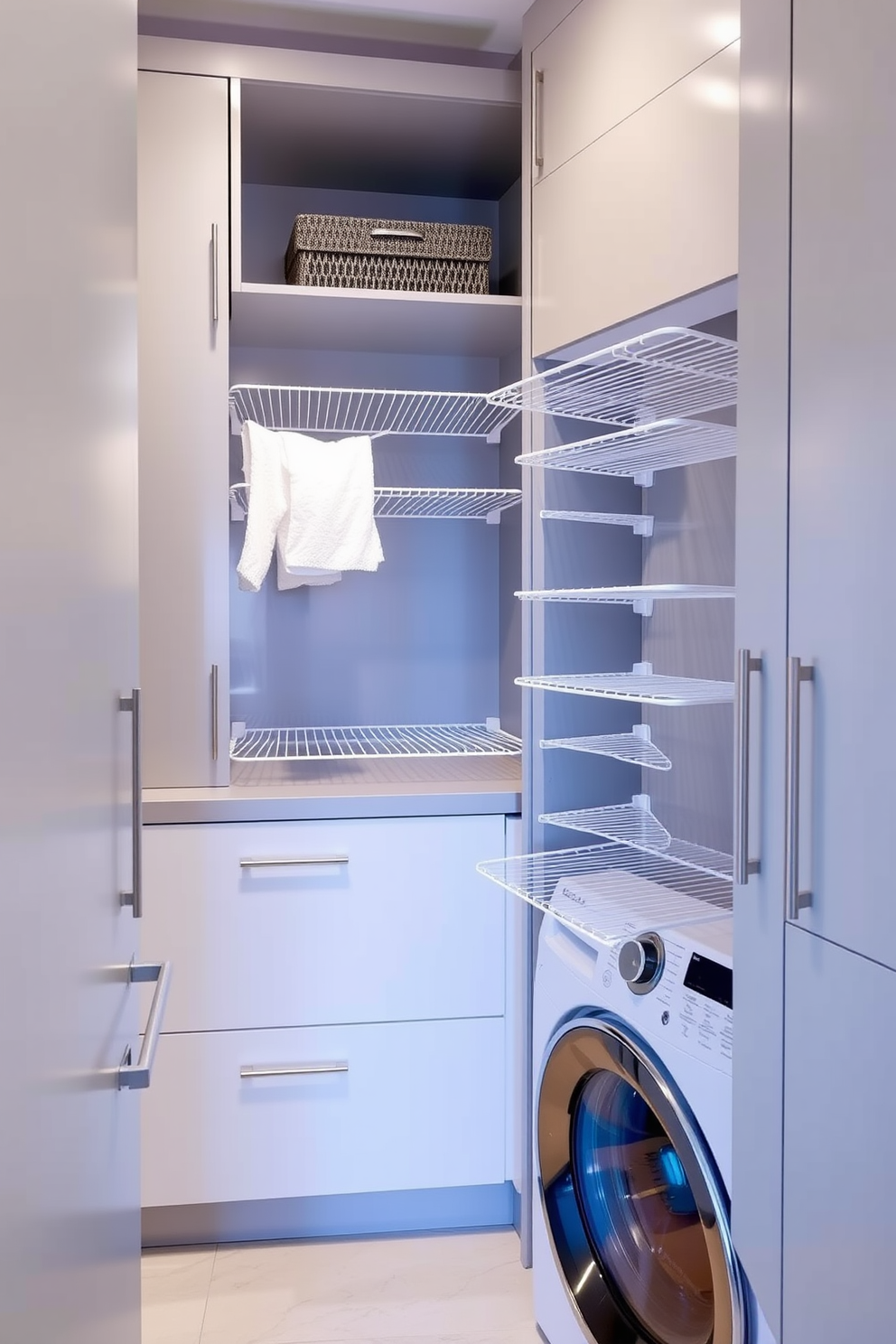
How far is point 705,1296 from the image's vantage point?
137 centimetres

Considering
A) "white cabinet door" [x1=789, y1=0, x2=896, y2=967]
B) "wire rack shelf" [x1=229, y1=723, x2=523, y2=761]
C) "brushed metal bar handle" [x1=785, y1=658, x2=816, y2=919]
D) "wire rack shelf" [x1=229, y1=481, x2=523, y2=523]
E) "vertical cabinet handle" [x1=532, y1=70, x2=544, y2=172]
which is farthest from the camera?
"wire rack shelf" [x1=229, y1=481, x2=523, y2=523]

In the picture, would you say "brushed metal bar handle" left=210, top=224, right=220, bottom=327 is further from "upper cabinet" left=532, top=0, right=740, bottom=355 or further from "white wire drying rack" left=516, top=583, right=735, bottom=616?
"white wire drying rack" left=516, top=583, right=735, bottom=616

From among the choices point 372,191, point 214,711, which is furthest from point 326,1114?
point 372,191

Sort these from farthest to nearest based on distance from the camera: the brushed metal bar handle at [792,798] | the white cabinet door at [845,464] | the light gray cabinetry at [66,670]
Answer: the brushed metal bar handle at [792,798] < the white cabinet door at [845,464] < the light gray cabinetry at [66,670]

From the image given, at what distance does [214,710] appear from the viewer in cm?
206

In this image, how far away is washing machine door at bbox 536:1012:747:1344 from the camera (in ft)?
4.15

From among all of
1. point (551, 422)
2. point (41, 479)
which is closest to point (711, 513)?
point (551, 422)

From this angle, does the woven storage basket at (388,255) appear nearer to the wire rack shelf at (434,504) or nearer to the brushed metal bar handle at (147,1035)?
the wire rack shelf at (434,504)

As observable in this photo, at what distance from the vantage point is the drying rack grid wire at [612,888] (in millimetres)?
1548

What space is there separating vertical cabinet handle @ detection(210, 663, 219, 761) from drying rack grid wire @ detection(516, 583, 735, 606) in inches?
24.2

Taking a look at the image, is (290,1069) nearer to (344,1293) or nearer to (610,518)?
(344,1293)

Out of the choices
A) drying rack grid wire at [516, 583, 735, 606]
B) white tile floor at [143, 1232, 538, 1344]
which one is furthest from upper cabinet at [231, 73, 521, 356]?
white tile floor at [143, 1232, 538, 1344]

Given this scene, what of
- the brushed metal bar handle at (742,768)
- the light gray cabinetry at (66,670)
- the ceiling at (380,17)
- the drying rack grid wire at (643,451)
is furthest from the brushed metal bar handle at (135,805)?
the ceiling at (380,17)

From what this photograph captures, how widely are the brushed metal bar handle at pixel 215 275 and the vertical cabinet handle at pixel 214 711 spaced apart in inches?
26.7
